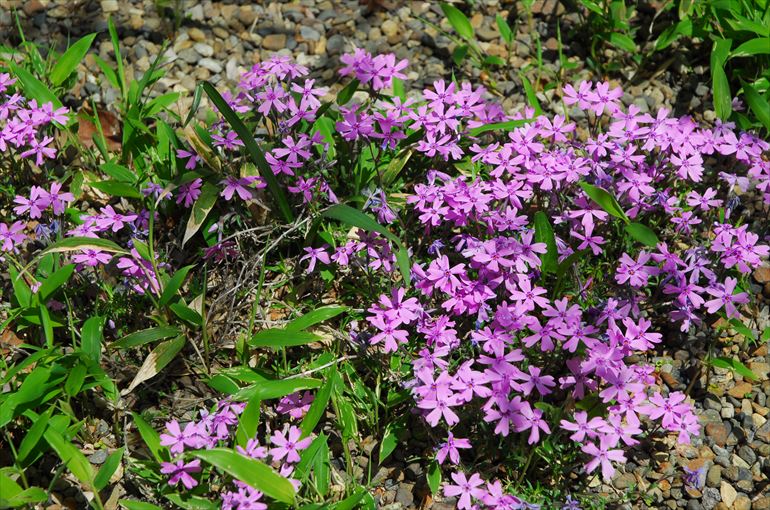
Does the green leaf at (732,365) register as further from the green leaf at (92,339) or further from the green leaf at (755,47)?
the green leaf at (92,339)

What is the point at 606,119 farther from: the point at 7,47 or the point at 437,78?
the point at 7,47

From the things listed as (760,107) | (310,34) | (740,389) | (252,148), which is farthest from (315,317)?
(760,107)

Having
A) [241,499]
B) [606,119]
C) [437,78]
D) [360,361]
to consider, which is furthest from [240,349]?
[606,119]

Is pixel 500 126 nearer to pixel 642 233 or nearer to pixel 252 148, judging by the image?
pixel 642 233

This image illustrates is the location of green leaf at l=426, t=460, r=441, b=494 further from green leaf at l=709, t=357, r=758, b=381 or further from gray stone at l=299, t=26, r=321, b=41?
gray stone at l=299, t=26, r=321, b=41

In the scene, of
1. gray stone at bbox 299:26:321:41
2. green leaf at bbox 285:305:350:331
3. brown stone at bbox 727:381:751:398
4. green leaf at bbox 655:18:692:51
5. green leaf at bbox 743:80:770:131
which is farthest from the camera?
gray stone at bbox 299:26:321:41

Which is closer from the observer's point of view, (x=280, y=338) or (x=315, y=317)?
(x=280, y=338)

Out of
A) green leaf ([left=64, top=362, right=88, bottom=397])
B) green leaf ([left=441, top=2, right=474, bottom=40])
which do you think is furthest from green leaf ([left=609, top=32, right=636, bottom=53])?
green leaf ([left=64, top=362, right=88, bottom=397])
